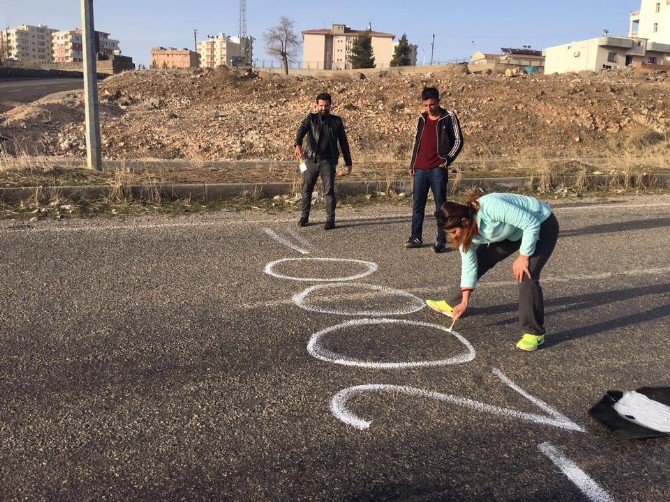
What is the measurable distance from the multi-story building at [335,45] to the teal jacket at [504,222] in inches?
4099

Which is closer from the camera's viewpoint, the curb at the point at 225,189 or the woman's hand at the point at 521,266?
the woman's hand at the point at 521,266

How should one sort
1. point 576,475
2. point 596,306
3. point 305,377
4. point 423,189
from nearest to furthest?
point 576,475 < point 305,377 < point 596,306 < point 423,189

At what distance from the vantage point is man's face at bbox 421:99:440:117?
7.35m

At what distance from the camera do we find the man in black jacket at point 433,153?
741 cm

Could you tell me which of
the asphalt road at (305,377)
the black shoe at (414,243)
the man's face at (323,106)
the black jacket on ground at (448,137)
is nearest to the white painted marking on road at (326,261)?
the asphalt road at (305,377)

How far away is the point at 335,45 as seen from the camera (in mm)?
112875

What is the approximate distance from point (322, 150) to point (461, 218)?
14.5 ft

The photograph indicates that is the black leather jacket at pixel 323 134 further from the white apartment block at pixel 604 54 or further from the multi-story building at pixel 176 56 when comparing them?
the multi-story building at pixel 176 56

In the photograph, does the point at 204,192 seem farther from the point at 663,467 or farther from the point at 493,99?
the point at 493,99

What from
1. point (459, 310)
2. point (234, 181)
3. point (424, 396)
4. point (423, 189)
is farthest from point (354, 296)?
point (234, 181)

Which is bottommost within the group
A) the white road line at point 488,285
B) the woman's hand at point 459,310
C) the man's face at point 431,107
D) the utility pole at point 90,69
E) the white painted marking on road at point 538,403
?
the white painted marking on road at point 538,403

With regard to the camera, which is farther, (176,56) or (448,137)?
(176,56)

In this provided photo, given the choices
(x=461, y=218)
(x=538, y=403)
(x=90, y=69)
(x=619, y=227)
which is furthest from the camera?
(x=90, y=69)

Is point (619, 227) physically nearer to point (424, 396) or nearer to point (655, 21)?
point (424, 396)
